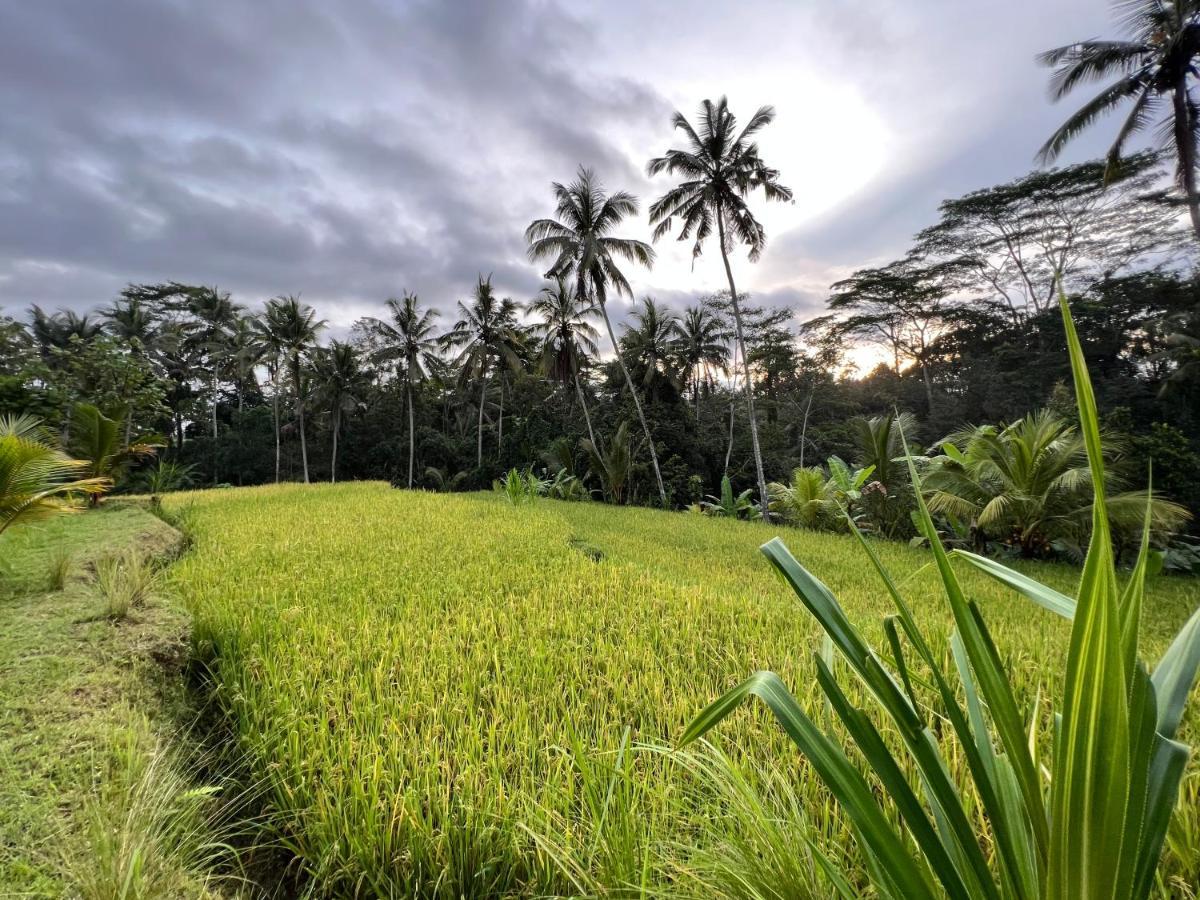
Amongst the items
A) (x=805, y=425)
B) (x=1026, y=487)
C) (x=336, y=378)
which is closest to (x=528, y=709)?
(x=1026, y=487)

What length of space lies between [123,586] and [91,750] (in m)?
2.01

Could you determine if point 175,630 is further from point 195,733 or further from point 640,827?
point 640,827

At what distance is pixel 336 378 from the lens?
25.2 meters

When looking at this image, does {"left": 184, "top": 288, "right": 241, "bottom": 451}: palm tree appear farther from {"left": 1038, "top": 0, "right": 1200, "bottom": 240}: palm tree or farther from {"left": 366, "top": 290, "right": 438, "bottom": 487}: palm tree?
{"left": 1038, "top": 0, "right": 1200, "bottom": 240}: palm tree

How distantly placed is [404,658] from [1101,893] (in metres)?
2.96

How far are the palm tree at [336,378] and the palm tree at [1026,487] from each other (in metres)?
25.1

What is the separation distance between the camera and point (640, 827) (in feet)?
5.44

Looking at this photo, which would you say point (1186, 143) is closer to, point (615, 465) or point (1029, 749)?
point (615, 465)

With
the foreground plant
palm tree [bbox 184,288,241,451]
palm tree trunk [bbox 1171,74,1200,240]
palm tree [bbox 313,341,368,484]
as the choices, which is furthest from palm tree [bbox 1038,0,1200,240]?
palm tree [bbox 184,288,241,451]

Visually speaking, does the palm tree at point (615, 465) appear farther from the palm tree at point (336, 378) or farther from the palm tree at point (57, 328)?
the palm tree at point (57, 328)

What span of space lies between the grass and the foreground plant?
5.93 ft

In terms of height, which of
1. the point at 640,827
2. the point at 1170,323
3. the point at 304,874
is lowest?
the point at 304,874

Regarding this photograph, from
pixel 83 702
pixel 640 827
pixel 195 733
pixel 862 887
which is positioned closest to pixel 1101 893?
pixel 862 887

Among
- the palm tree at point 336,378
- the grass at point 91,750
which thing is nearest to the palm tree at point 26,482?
the grass at point 91,750
